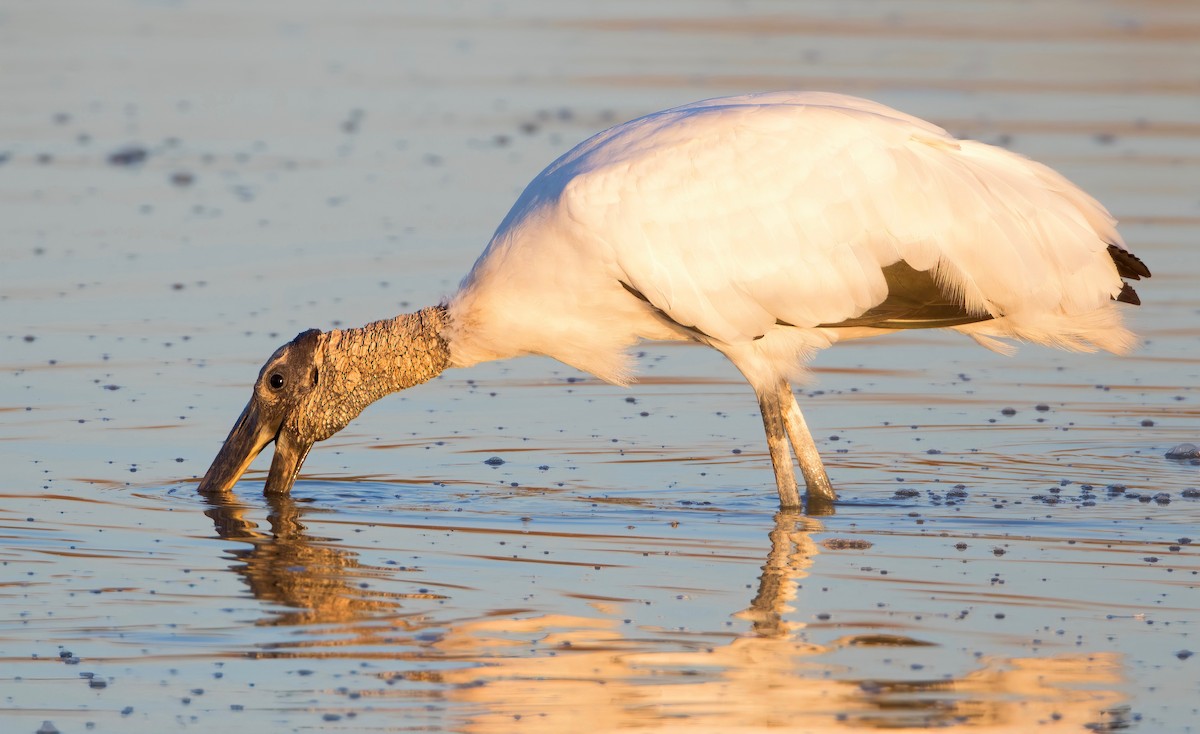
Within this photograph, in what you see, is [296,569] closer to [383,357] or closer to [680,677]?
[383,357]

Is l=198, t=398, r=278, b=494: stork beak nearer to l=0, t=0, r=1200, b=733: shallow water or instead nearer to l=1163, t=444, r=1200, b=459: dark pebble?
l=0, t=0, r=1200, b=733: shallow water

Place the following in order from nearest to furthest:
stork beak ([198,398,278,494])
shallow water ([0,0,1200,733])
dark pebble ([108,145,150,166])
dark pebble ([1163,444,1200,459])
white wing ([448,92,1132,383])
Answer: shallow water ([0,0,1200,733])
white wing ([448,92,1132,383])
stork beak ([198,398,278,494])
dark pebble ([1163,444,1200,459])
dark pebble ([108,145,150,166])

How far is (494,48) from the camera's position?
920 inches

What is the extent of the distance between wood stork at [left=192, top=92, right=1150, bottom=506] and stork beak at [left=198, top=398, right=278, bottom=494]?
3.83 feet

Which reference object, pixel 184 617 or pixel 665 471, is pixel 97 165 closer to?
pixel 665 471

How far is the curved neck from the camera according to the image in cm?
1064

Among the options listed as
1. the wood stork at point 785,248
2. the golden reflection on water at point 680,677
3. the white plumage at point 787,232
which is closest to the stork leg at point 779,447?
the wood stork at point 785,248

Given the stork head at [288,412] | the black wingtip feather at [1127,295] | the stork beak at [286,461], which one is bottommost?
the stork beak at [286,461]

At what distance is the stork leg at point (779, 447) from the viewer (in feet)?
33.6

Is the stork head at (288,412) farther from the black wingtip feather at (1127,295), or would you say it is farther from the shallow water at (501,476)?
the black wingtip feather at (1127,295)

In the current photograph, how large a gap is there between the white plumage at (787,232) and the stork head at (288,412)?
118 centimetres

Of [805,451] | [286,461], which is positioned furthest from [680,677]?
[286,461]

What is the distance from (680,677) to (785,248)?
2774 mm

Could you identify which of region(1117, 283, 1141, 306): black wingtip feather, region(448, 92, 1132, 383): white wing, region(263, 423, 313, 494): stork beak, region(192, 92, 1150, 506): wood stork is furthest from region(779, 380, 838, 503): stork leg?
region(263, 423, 313, 494): stork beak
